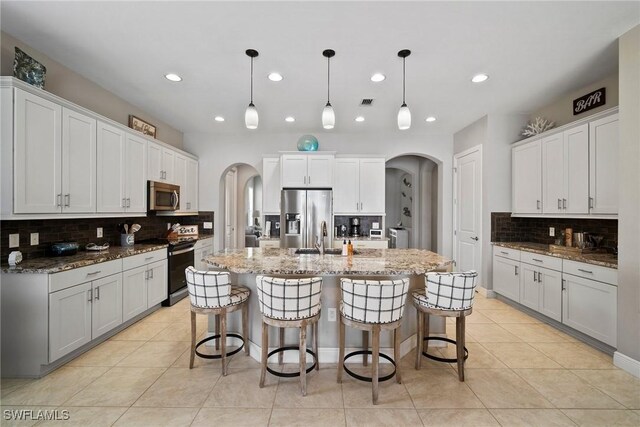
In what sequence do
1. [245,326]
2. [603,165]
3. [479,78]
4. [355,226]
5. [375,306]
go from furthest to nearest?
[355,226]
[479,78]
[603,165]
[245,326]
[375,306]

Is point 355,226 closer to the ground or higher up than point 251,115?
closer to the ground

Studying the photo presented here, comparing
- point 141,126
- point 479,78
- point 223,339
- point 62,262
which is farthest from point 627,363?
point 141,126

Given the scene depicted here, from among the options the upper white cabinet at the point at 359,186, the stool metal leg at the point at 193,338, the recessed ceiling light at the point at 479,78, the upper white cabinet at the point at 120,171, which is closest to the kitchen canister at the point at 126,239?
the upper white cabinet at the point at 120,171

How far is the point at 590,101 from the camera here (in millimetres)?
3287

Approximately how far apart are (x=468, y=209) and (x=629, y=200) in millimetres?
2487

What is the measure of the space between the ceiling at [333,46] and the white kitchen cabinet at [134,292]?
2.17 m

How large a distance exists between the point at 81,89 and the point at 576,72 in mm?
5336

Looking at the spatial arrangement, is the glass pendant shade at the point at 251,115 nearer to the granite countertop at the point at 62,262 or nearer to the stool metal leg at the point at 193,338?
the stool metal leg at the point at 193,338

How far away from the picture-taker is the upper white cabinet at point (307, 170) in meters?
4.85

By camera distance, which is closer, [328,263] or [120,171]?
[328,263]

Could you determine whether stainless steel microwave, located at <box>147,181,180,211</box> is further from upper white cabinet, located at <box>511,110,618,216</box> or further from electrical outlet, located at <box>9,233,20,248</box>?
upper white cabinet, located at <box>511,110,618,216</box>

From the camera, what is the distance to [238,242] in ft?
23.1

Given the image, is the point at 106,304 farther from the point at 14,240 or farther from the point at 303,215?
the point at 303,215

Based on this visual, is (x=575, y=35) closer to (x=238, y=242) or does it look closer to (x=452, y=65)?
(x=452, y=65)
